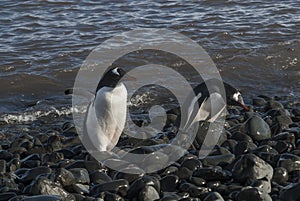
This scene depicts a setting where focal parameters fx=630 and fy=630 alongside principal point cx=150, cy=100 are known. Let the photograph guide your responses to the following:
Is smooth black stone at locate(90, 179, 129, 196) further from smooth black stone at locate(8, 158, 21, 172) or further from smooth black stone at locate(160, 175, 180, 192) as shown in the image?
smooth black stone at locate(8, 158, 21, 172)

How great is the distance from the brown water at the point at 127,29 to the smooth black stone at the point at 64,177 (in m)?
3.01

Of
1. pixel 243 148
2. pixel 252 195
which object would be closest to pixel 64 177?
pixel 252 195

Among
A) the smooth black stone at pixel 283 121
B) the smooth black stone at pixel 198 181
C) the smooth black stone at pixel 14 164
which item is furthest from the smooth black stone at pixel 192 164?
the smooth black stone at pixel 14 164

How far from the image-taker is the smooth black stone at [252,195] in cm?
530

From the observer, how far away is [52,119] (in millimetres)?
8641

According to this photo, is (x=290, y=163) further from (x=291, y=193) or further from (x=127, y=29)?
(x=127, y=29)

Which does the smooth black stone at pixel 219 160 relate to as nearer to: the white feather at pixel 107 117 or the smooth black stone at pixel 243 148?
the smooth black stone at pixel 243 148

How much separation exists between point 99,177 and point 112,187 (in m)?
0.35

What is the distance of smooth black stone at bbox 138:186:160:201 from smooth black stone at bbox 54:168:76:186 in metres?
0.71

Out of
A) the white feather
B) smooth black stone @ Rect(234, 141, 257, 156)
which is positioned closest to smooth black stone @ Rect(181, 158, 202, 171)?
smooth black stone @ Rect(234, 141, 257, 156)

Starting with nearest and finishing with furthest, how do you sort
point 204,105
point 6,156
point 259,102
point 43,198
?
point 43,198, point 6,156, point 204,105, point 259,102

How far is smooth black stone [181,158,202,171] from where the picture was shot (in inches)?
242

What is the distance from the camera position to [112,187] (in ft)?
18.7

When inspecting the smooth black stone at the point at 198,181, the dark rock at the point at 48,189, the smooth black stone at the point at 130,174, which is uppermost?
the dark rock at the point at 48,189
